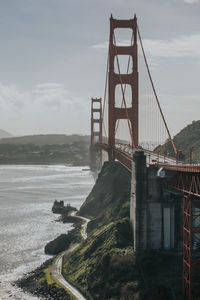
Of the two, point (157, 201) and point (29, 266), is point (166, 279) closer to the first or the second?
point (157, 201)

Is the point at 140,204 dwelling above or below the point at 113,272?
above

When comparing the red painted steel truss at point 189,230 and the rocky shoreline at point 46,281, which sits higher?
the red painted steel truss at point 189,230

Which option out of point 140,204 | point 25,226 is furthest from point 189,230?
point 25,226

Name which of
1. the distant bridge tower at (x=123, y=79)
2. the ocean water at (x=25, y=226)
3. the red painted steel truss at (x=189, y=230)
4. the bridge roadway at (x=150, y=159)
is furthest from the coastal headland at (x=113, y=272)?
the distant bridge tower at (x=123, y=79)

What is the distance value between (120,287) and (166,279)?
379 centimetres

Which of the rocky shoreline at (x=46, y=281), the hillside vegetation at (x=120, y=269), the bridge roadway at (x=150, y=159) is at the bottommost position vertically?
the rocky shoreline at (x=46, y=281)

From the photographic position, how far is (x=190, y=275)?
26.4 meters

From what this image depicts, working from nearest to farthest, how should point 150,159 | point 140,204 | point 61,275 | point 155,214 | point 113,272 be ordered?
point 113,272, point 155,214, point 140,204, point 61,275, point 150,159

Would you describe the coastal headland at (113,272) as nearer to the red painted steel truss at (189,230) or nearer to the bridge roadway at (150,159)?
the red painted steel truss at (189,230)

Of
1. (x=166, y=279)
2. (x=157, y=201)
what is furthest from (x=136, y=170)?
(x=166, y=279)

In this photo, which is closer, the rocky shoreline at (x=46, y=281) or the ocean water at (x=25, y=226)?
the rocky shoreline at (x=46, y=281)

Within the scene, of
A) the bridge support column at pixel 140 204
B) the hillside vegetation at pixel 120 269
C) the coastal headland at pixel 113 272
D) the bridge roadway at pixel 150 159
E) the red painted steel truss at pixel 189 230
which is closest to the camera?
the red painted steel truss at pixel 189 230

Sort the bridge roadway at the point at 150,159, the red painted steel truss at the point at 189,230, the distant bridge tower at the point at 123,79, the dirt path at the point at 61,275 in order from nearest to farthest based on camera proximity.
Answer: the red painted steel truss at the point at 189,230 → the dirt path at the point at 61,275 → the bridge roadway at the point at 150,159 → the distant bridge tower at the point at 123,79

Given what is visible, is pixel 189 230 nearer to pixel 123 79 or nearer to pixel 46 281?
pixel 46 281
